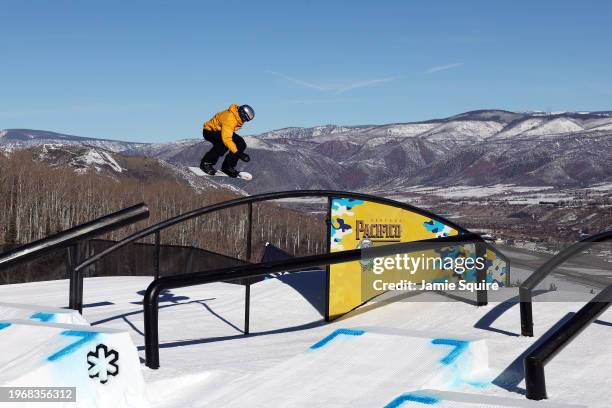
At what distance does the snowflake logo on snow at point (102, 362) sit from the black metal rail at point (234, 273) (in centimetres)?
57

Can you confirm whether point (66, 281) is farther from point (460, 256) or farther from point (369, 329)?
point (369, 329)

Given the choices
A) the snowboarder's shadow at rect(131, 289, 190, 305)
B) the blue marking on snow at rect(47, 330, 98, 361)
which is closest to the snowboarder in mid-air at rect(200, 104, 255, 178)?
the snowboarder's shadow at rect(131, 289, 190, 305)

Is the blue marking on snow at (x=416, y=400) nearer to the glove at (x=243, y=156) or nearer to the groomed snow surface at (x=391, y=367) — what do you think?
the groomed snow surface at (x=391, y=367)

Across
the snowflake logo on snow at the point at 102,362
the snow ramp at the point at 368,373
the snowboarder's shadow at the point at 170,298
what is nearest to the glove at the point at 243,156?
the snowboarder's shadow at the point at 170,298

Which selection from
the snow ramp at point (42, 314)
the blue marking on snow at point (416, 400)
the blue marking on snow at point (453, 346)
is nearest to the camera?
the blue marking on snow at point (416, 400)

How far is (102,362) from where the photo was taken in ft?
16.7

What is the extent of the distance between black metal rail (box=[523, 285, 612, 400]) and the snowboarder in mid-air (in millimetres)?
6581

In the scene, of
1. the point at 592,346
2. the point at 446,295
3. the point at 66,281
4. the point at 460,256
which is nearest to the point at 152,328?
the point at 592,346

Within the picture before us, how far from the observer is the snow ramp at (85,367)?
4965mm

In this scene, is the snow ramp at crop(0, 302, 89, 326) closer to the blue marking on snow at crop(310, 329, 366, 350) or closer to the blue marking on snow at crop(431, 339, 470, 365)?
the blue marking on snow at crop(310, 329, 366, 350)

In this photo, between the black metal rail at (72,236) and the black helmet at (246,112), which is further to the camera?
the black helmet at (246,112)

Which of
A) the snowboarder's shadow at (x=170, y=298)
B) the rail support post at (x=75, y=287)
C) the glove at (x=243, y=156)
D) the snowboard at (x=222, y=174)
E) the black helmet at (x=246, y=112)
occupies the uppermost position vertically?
the black helmet at (x=246, y=112)

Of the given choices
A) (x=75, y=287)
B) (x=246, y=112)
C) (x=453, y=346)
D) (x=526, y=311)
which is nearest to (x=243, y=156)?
(x=246, y=112)

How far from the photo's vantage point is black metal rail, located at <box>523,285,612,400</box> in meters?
4.59
